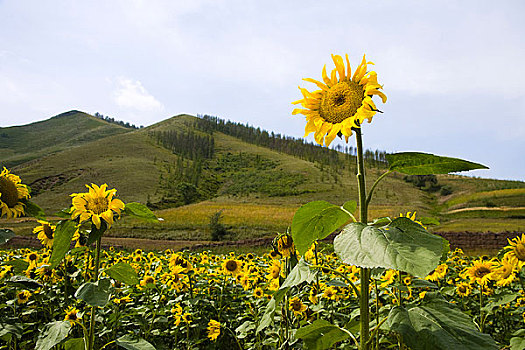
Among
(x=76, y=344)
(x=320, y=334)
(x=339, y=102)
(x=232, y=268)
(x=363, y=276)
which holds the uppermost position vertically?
(x=339, y=102)

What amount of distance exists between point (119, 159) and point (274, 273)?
7803 cm

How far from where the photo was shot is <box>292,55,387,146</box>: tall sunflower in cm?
109

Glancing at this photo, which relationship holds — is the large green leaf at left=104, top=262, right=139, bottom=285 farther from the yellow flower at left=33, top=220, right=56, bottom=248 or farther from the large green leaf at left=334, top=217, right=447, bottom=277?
the yellow flower at left=33, top=220, right=56, bottom=248

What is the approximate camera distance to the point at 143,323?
3598mm

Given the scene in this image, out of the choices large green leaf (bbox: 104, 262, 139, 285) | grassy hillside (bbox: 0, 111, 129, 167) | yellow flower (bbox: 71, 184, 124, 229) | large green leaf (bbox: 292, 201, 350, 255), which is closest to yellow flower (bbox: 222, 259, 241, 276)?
yellow flower (bbox: 71, 184, 124, 229)

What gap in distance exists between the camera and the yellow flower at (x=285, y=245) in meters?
2.12

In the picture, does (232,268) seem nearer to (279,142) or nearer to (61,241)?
(61,241)

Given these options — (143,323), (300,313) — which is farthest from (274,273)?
(143,323)

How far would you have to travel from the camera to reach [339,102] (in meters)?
1.19

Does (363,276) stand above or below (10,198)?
below

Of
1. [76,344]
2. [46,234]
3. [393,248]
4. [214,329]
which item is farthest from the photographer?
[214,329]

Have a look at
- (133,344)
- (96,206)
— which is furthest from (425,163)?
(96,206)

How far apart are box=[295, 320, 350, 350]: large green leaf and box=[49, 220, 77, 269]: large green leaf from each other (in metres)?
1.12

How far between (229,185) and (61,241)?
70.2 m
